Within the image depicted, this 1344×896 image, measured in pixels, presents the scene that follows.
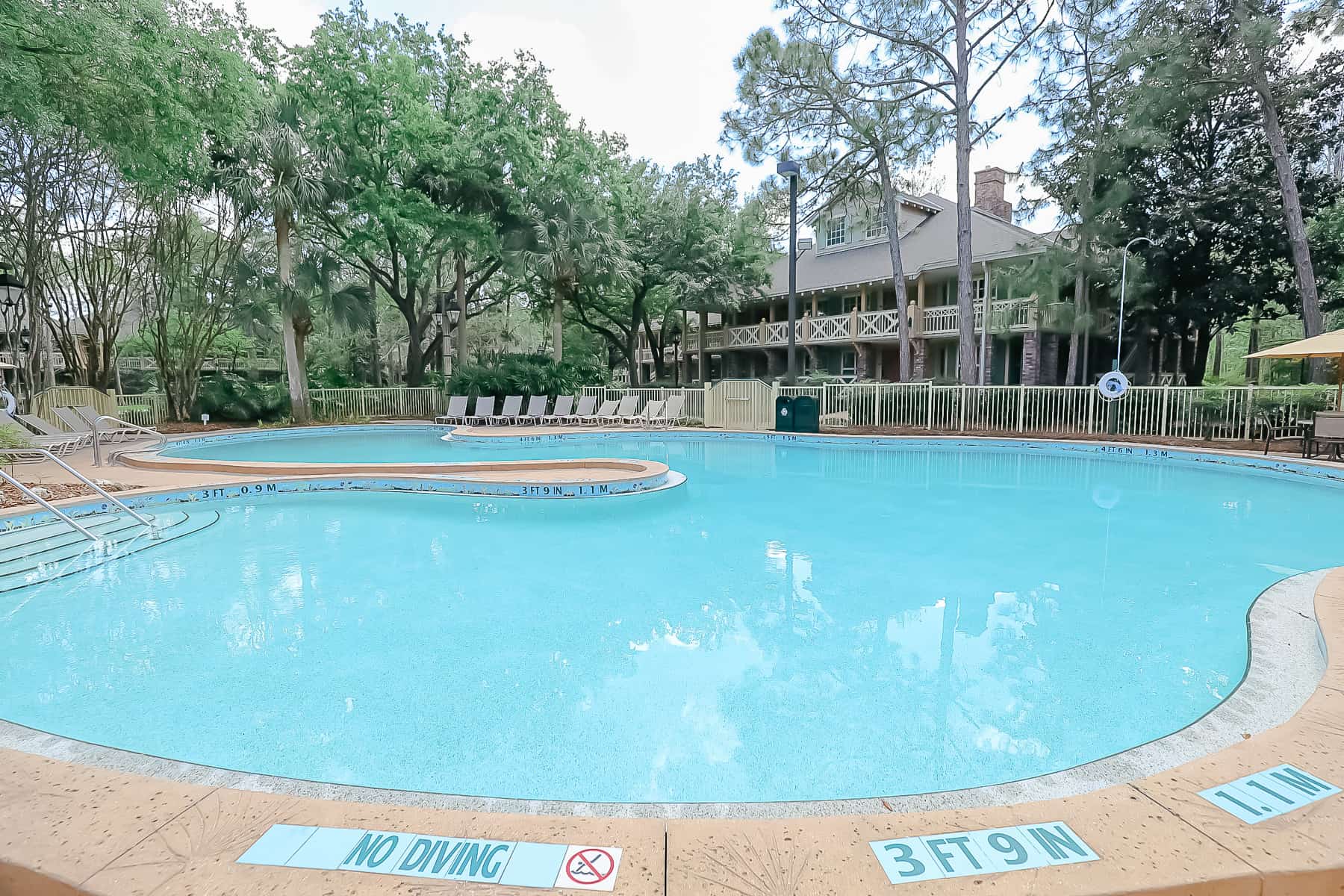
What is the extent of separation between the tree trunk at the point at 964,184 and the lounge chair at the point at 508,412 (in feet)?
38.1

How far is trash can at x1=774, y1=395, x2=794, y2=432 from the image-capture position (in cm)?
1539

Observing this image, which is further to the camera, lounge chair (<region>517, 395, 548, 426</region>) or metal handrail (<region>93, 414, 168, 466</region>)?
lounge chair (<region>517, 395, 548, 426</region>)

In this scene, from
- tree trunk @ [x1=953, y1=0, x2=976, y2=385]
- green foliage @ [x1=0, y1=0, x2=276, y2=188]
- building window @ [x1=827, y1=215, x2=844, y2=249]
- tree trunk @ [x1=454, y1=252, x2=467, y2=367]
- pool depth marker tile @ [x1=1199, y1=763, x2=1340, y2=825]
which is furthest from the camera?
building window @ [x1=827, y1=215, x2=844, y2=249]

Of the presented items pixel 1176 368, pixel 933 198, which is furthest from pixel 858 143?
pixel 1176 368

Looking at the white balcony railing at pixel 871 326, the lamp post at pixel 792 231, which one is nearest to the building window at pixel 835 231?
the white balcony railing at pixel 871 326

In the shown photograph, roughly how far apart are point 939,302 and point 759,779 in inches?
880

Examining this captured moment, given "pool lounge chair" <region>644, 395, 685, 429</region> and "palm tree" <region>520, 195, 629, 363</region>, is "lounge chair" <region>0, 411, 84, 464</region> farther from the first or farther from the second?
"palm tree" <region>520, 195, 629, 363</region>

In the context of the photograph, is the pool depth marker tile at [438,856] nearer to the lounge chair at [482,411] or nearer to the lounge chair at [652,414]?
the lounge chair at [652,414]

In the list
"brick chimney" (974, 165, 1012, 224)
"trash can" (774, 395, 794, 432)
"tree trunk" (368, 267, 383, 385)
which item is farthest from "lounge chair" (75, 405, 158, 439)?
"brick chimney" (974, 165, 1012, 224)

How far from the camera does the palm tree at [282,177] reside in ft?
52.5

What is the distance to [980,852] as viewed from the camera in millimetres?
1716

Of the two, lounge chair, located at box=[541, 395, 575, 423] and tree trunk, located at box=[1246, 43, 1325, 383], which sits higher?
tree trunk, located at box=[1246, 43, 1325, 383]

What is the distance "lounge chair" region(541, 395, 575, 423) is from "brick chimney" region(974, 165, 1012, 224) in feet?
51.6

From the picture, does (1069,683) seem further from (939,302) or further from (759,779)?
(939,302)
